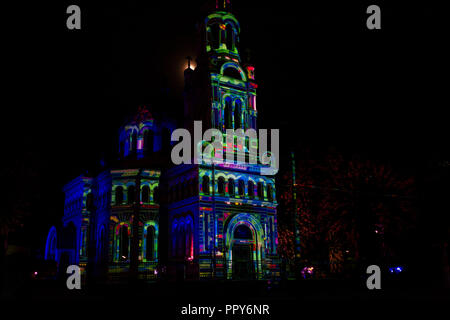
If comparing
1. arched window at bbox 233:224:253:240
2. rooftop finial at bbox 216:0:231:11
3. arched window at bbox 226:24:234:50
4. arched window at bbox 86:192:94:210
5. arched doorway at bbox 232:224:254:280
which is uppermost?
rooftop finial at bbox 216:0:231:11

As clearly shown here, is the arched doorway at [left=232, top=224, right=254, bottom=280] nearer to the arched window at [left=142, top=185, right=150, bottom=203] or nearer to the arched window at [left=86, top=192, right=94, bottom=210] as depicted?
the arched window at [left=142, top=185, right=150, bottom=203]

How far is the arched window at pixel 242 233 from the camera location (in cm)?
3475

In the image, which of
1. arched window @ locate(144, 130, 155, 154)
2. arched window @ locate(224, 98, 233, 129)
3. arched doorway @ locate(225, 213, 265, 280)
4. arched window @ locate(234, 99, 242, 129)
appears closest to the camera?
arched doorway @ locate(225, 213, 265, 280)

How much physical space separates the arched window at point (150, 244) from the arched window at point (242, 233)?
756cm

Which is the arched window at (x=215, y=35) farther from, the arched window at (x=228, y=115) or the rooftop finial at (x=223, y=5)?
the arched window at (x=228, y=115)

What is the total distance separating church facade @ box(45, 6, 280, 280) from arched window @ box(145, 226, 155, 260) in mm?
88

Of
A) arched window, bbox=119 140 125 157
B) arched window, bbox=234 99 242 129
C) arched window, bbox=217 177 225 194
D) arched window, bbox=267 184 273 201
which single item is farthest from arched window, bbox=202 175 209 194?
arched window, bbox=119 140 125 157

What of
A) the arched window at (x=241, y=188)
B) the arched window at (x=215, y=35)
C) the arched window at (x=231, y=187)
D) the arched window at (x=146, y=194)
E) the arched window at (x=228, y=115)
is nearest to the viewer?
the arched window at (x=231, y=187)

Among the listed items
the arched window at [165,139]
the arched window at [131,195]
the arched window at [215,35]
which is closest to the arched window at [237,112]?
the arched window at [215,35]

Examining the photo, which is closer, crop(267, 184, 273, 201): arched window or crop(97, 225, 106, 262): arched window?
crop(267, 184, 273, 201): arched window

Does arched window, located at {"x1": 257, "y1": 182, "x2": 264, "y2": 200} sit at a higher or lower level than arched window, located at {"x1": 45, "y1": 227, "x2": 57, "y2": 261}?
higher

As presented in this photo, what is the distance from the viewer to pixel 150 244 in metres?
36.9

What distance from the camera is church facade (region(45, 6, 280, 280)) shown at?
33.8 meters
